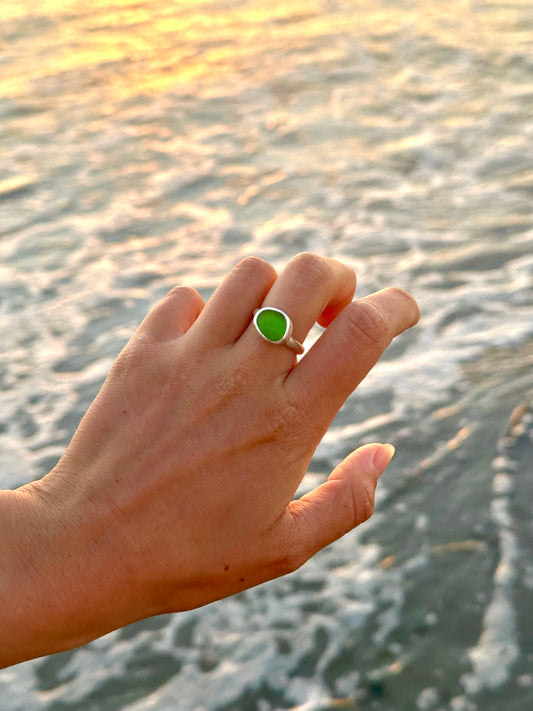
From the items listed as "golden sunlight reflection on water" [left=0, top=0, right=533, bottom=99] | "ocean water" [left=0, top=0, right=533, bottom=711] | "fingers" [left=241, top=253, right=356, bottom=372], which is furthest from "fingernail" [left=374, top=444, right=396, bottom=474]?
"golden sunlight reflection on water" [left=0, top=0, right=533, bottom=99]

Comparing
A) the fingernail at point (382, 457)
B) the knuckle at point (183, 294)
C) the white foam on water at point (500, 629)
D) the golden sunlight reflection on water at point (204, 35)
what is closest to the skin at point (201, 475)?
the fingernail at point (382, 457)

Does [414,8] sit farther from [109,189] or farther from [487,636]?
[487,636]

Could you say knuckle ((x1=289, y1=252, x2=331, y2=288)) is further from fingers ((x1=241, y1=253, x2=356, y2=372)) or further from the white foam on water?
the white foam on water

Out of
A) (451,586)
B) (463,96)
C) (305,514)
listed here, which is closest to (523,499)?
(451,586)

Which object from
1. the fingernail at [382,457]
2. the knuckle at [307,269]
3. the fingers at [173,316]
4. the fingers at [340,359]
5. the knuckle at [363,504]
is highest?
the knuckle at [307,269]

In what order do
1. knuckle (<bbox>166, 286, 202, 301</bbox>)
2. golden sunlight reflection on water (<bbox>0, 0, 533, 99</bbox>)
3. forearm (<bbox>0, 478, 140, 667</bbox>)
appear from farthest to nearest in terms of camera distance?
golden sunlight reflection on water (<bbox>0, 0, 533, 99</bbox>)
knuckle (<bbox>166, 286, 202, 301</bbox>)
forearm (<bbox>0, 478, 140, 667</bbox>)

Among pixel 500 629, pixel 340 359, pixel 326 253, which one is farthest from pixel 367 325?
pixel 326 253

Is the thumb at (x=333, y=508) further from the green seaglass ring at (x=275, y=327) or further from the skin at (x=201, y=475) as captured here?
the green seaglass ring at (x=275, y=327)

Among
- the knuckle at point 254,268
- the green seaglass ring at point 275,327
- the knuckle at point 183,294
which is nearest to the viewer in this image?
the green seaglass ring at point 275,327
